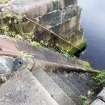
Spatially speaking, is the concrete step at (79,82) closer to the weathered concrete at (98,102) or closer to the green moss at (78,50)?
the weathered concrete at (98,102)

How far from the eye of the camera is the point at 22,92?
11.5 feet

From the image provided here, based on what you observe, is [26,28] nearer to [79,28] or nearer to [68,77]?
[68,77]

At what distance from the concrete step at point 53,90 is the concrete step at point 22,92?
497 millimetres

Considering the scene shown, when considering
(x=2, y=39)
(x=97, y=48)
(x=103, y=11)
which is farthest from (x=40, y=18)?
(x=103, y=11)

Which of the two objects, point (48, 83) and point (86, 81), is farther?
point (86, 81)

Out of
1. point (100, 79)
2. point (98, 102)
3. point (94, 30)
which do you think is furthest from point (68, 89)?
point (94, 30)

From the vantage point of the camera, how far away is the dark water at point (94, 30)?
10570 mm

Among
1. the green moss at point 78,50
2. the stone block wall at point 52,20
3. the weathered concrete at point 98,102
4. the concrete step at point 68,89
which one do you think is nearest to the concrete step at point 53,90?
the concrete step at point 68,89

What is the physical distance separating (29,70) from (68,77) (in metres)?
1.31

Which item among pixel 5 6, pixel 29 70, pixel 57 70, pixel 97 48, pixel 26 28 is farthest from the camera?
pixel 97 48

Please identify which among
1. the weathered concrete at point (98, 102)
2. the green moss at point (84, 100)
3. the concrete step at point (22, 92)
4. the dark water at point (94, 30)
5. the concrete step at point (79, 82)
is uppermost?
the concrete step at point (22, 92)

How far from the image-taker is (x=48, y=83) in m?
4.27

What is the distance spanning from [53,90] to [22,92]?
2.49 feet

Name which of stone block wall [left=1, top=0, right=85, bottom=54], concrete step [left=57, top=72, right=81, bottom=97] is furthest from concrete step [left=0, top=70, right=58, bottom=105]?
stone block wall [left=1, top=0, right=85, bottom=54]
